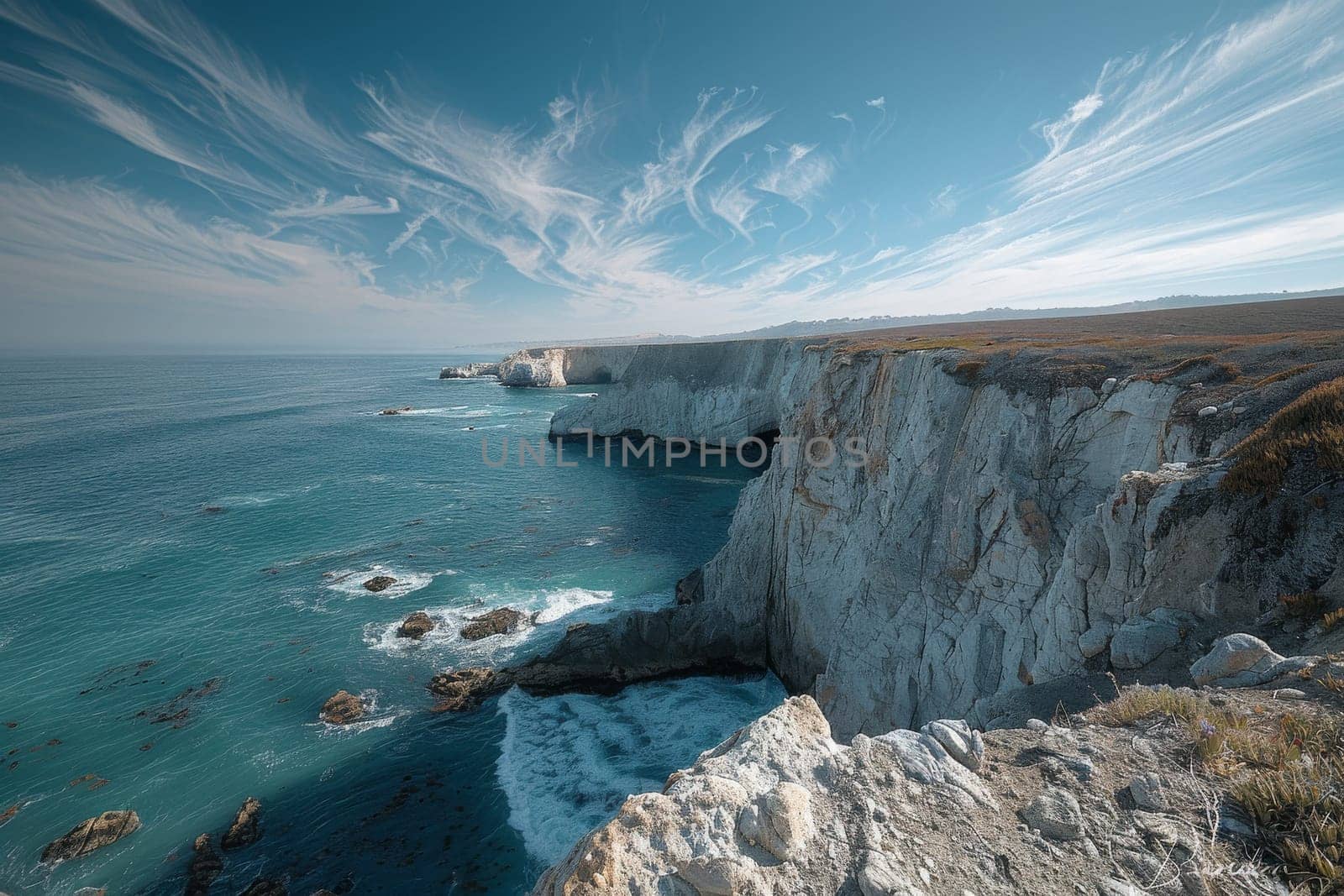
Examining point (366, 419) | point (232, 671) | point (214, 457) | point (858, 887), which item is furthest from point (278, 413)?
point (858, 887)

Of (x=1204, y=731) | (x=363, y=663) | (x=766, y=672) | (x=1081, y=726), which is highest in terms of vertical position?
(x=1204, y=731)

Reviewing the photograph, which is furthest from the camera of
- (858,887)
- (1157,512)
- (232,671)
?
(232,671)

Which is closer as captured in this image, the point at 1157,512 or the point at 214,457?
the point at 1157,512

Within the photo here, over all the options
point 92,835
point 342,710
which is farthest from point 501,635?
point 92,835

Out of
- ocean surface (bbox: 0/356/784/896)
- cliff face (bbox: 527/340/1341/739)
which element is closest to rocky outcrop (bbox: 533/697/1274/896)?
cliff face (bbox: 527/340/1341/739)

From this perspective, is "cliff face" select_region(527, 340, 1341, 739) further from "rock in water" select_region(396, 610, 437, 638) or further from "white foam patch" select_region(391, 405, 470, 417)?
"white foam patch" select_region(391, 405, 470, 417)

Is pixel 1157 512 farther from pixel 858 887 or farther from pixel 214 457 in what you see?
pixel 214 457

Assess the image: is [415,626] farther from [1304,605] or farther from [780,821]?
[1304,605]
